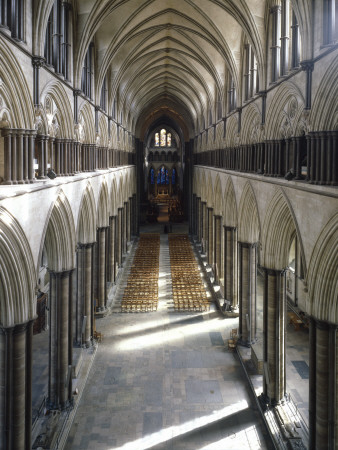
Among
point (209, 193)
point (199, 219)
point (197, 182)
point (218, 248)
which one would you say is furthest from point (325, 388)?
point (197, 182)

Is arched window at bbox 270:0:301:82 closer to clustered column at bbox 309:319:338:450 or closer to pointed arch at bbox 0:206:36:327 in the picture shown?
clustered column at bbox 309:319:338:450

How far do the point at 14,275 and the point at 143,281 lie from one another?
17.1 m

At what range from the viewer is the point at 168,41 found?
81.7ft

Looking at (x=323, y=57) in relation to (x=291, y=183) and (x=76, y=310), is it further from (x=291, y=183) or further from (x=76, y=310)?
(x=76, y=310)

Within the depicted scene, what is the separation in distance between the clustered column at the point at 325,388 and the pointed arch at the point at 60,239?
279 inches

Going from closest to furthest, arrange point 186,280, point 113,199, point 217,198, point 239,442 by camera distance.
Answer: point 239,442
point 113,199
point 186,280
point 217,198

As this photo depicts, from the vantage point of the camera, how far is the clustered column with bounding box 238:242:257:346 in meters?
16.6

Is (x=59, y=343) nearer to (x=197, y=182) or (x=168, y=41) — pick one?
(x=168, y=41)

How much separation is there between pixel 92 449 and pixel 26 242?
18.5ft

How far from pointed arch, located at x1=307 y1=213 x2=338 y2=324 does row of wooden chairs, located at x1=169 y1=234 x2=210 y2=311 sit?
12.4m

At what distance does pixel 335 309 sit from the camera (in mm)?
8859

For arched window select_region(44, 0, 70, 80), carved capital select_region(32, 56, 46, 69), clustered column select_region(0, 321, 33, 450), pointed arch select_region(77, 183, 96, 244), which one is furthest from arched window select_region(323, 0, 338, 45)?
pointed arch select_region(77, 183, 96, 244)

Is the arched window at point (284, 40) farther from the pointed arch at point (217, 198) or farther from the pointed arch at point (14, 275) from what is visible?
the pointed arch at point (217, 198)

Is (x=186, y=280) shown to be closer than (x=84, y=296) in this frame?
No
